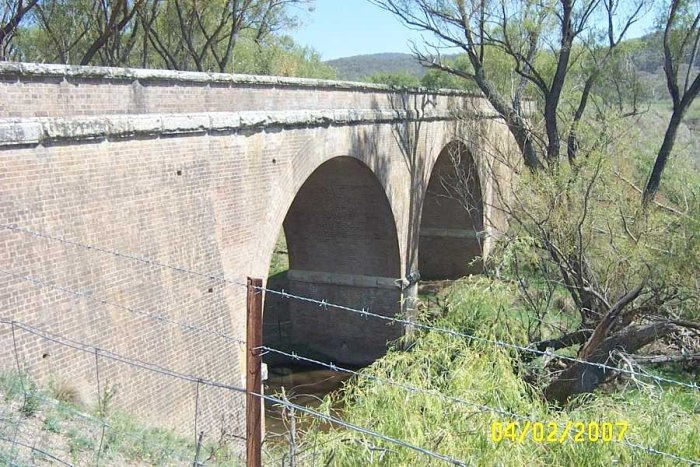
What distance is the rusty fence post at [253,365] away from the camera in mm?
3266

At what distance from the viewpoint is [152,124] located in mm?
7051

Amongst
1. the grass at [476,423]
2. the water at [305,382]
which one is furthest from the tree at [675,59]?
the grass at [476,423]

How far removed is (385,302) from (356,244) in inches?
57.0

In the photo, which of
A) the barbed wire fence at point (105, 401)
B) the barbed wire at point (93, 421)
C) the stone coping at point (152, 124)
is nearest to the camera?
the barbed wire fence at point (105, 401)

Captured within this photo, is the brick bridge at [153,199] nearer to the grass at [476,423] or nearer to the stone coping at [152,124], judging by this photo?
the stone coping at [152,124]

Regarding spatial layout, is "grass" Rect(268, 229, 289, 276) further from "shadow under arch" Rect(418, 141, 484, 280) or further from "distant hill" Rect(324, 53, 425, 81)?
"distant hill" Rect(324, 53, 425, 81)

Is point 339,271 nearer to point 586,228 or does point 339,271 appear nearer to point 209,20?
point 586,228

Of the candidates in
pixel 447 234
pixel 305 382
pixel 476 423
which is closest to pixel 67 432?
pixel 476 423

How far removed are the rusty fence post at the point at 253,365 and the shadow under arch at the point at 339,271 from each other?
10.5 metres

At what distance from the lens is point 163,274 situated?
7.48 meters

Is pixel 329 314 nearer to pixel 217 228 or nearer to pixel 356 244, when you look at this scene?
pixel 356 244
